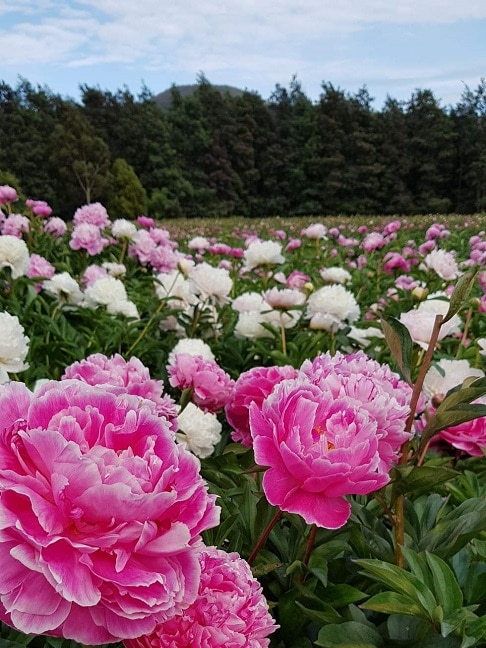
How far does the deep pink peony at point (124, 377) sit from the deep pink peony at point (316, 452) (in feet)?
0.63

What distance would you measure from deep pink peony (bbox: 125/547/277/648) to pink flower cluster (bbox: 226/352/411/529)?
70 millimetres

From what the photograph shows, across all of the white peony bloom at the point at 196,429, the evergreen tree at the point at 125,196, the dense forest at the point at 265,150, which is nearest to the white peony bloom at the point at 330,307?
the white peony bloom at the point at 196,429

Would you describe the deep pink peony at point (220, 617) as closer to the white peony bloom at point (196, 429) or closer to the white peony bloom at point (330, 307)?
the white peony bloom at point (196, 429)

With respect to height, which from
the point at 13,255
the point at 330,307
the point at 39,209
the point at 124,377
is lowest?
the point at 330,307

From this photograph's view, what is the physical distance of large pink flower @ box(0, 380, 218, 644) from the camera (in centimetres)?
39

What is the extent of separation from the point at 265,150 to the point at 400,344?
101 ft

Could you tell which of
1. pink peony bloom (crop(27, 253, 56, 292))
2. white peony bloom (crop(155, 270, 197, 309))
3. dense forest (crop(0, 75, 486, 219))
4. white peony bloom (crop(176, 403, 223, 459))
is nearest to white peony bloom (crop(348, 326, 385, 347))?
white peony bloom (crop(155, 270, 197, 309))

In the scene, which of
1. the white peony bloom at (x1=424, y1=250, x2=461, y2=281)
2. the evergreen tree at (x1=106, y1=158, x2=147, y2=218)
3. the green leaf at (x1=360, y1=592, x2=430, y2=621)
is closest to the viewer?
the green leaf at (x1=360, y1=592, x2=430, y2=621)

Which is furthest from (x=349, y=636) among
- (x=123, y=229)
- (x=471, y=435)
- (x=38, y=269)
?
(x=123, y=229)

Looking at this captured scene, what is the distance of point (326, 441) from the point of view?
1.78 ft

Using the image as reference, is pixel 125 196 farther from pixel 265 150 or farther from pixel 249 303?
pixel 249 303

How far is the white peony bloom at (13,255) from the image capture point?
179 cm

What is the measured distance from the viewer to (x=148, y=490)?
423mm

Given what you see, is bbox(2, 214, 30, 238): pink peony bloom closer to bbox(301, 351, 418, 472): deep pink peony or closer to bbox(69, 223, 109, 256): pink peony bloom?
bbox(69, 223, 109, 256): pink peony bloom
